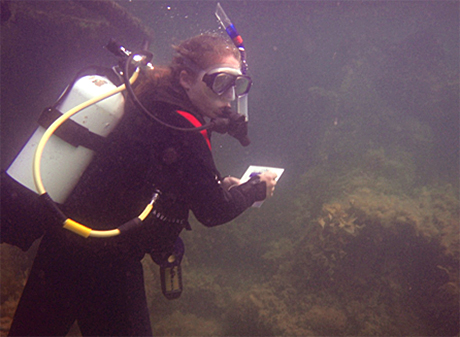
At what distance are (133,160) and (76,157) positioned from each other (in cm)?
41

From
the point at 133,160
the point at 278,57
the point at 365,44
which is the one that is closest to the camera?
the point at 133,160

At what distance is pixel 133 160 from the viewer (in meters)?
1.68

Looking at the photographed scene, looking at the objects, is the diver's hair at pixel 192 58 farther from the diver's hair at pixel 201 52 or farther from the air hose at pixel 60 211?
the air hose at pixel 60 211

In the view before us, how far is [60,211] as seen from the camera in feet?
4.70

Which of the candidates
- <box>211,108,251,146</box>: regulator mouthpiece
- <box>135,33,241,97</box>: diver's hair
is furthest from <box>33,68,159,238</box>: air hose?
<box>211,108,251,146</box>: regulator mouthpiece

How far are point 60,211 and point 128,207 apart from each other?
39 cm

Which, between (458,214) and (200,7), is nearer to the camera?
(458,214)

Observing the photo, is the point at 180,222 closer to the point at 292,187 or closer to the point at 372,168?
the point at 292,187

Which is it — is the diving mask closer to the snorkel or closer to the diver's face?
the diver's face

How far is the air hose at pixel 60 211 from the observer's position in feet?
4.68

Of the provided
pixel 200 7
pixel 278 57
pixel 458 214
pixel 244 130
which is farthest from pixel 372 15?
pixel 244 130

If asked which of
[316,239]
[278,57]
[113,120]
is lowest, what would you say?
[316,239]

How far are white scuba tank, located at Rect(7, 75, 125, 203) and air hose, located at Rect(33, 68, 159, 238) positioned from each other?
0.36 feet

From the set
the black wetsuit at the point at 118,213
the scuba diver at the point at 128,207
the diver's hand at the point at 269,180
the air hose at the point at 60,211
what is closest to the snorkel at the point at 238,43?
the scuba diver at the point at 128,207
